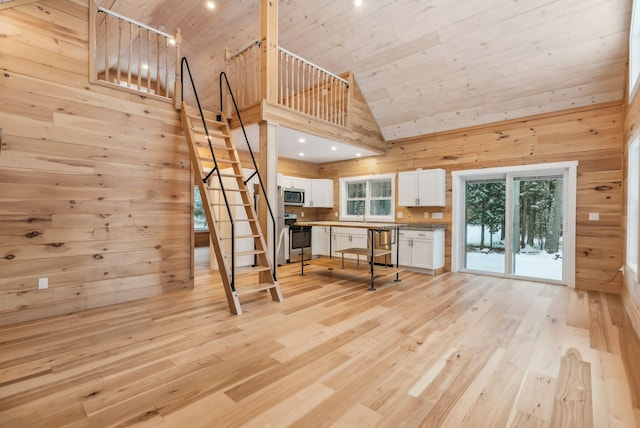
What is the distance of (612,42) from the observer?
12.9 ft

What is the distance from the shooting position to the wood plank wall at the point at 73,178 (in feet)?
10.7

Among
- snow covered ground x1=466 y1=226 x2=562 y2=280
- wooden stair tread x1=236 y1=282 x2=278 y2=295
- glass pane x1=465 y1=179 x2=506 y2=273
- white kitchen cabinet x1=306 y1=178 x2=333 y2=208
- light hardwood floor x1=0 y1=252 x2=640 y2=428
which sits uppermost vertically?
white kitchen cabinet x1=306 y1=178 x2=333 y2=208

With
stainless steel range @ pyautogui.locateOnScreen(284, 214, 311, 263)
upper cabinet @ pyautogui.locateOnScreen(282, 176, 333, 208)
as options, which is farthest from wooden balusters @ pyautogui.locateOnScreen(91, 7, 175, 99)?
stainless steel range @ pyautogui.locateOnScreen(284, 214, 311, 263)

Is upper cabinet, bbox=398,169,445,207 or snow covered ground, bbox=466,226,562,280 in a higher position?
upper cabinet, bbox=398,169,445,207

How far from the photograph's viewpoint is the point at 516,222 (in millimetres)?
5477

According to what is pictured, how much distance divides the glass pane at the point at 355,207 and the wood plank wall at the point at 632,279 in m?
4.56

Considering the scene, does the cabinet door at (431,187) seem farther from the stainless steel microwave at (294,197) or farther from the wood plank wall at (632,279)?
the stainless steel microwave at (294,197)

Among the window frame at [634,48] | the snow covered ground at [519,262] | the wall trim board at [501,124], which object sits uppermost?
the window frame at [634,48]

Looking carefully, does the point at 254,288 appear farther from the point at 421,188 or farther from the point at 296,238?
the point at 421,188

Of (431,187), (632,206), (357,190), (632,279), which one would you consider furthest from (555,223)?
(357,190)

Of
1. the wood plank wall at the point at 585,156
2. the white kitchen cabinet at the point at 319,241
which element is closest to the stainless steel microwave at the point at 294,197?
the white kitchen cabinet at the point at 319,241

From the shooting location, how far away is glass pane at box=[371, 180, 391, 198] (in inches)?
280

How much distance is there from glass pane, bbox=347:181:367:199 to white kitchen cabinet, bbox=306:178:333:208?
450 mm

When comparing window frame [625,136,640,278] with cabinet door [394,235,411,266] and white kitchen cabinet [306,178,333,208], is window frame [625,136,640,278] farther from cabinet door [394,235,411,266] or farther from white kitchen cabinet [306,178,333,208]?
white kitchen cabinet [306,178,333,208]
